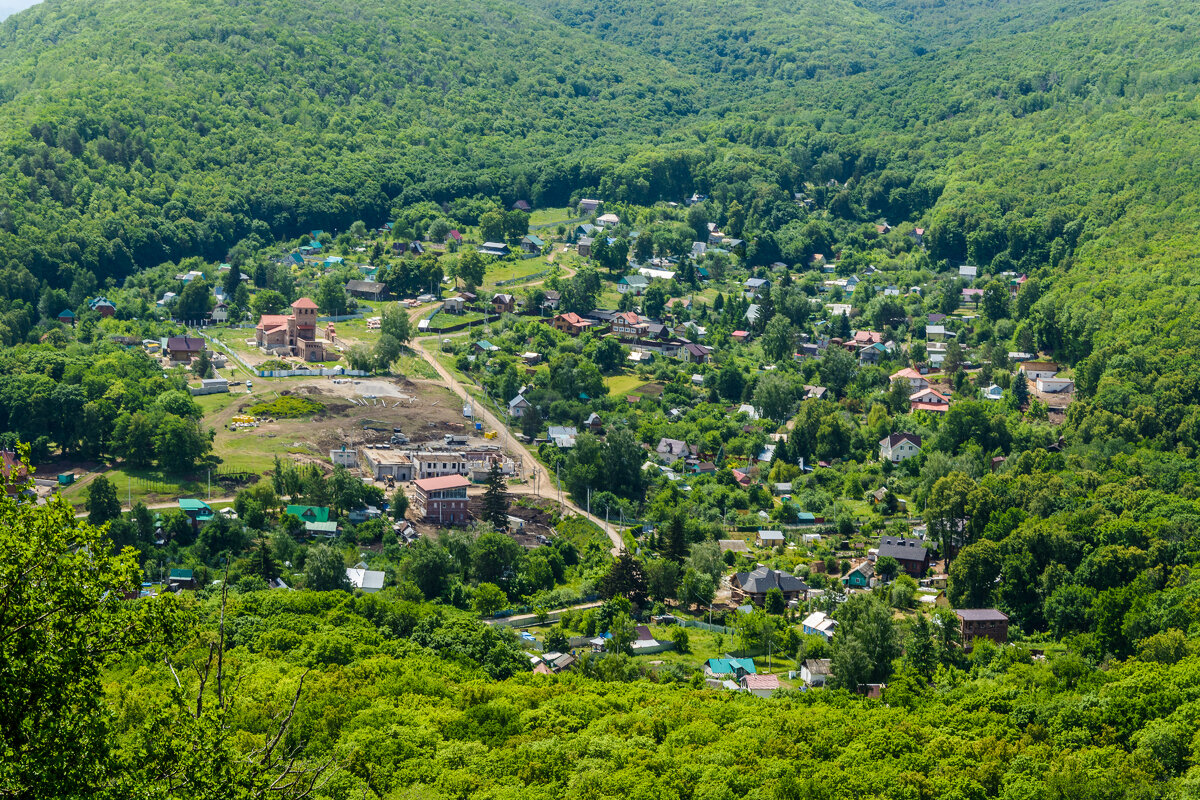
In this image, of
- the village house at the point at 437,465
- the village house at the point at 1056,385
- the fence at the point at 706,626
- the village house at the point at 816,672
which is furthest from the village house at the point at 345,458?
the village house at the point at 1056,385

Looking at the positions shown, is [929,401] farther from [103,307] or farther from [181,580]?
[103,307]

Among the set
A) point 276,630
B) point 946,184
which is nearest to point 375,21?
point 946,184

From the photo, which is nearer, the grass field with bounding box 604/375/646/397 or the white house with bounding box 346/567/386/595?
the white house with bounding box 346/567/386/595

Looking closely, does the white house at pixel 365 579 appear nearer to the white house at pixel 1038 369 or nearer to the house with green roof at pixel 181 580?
the house with green roof at pixel 181 580

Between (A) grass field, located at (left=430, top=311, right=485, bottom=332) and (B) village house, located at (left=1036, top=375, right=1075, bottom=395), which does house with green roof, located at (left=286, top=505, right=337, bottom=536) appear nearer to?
(A) grass field, located at (left=430, top=311, right=485, bottom=332)

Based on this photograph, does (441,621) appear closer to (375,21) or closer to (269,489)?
(269,489)

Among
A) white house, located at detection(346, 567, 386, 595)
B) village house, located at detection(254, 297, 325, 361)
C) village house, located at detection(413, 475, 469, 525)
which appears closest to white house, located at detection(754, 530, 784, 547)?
village house, located at detection(413, 475, 469, 525)

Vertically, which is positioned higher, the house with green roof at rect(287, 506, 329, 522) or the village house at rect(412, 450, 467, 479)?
the house with green roof at rect(287, 506, 329, 522)
